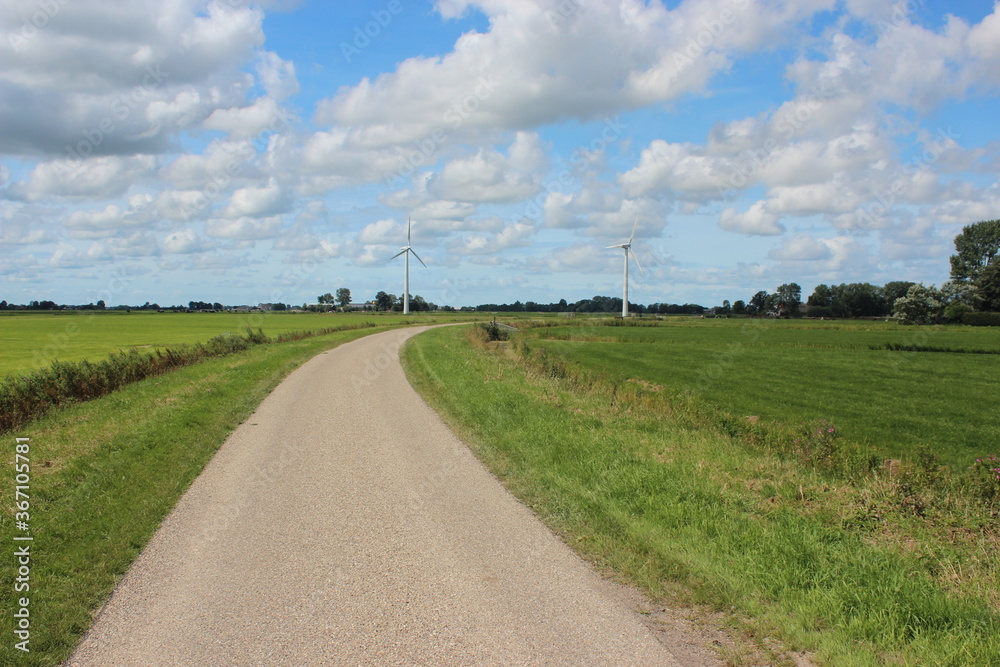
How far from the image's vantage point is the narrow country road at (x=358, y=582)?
4211 mm

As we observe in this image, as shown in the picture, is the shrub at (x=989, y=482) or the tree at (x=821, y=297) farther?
the tree at (x=821, y=297)

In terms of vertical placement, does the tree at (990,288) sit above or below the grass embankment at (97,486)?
above

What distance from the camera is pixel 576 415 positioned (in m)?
13.3

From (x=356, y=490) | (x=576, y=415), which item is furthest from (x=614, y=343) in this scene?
(x=356, y=490)

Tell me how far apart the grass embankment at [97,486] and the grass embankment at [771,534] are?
4441 mm

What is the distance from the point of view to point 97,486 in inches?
322

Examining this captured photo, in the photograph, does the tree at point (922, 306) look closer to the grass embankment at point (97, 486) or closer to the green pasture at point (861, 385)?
the green pasture at point (861, 385)

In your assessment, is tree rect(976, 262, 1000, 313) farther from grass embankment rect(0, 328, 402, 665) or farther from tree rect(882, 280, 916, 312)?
grass embankment rect(0, 328, 402, 665)

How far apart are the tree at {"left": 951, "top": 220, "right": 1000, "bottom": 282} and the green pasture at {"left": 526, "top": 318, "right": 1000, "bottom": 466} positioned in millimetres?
80876

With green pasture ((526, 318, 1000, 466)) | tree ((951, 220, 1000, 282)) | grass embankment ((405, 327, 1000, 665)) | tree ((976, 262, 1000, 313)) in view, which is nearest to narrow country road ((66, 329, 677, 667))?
grass embankment ((405, 327, 1000, 665))

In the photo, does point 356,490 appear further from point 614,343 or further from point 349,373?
point 614,343

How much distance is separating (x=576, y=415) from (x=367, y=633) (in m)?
9.33

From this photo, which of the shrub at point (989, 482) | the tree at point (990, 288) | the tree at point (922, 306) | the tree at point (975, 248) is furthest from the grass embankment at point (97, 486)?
the tree at point (975, 248)

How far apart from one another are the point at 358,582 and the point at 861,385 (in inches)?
1073
